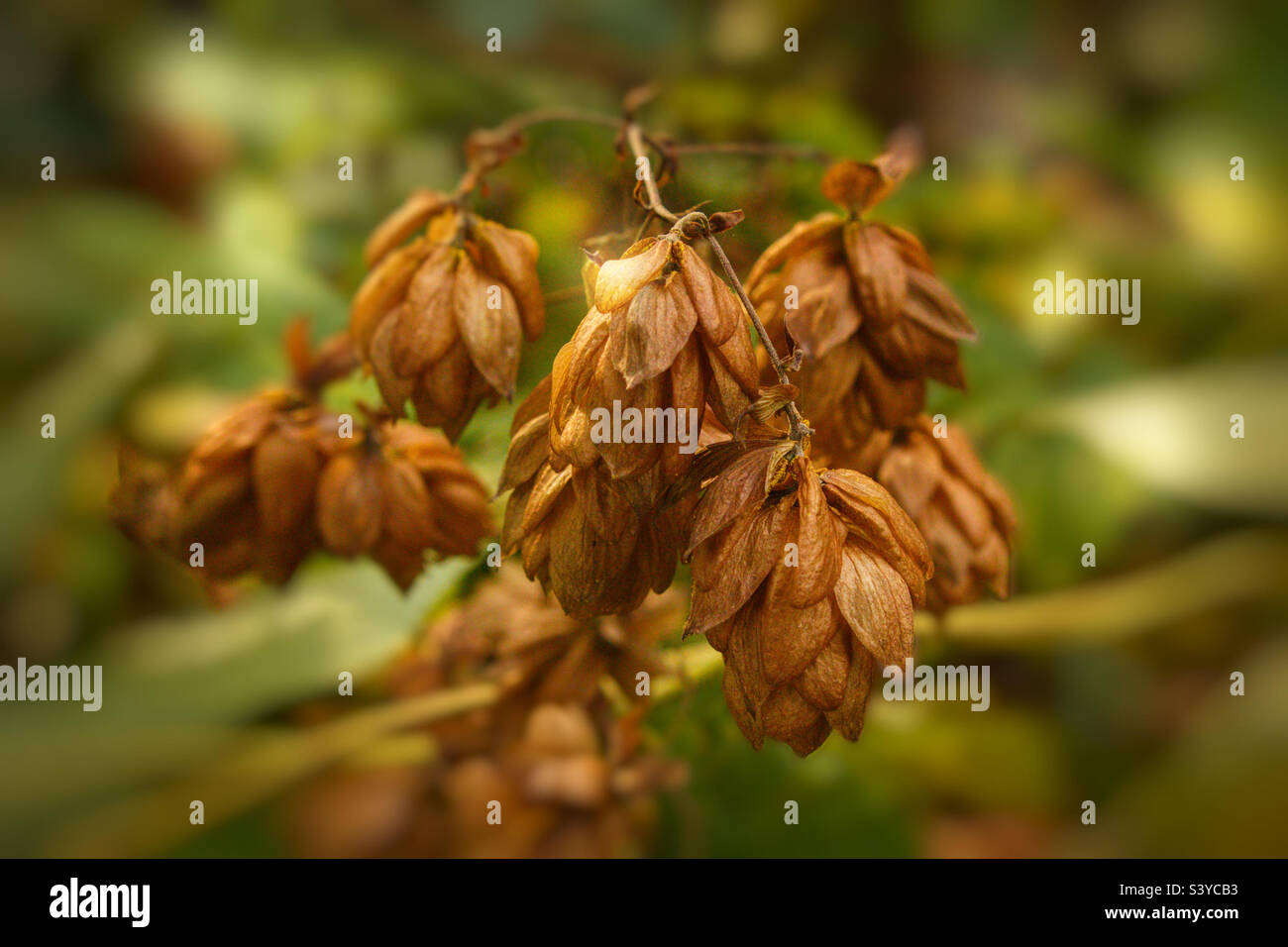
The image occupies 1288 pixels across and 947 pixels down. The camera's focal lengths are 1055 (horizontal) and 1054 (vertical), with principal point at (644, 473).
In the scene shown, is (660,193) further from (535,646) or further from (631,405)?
(535,646)

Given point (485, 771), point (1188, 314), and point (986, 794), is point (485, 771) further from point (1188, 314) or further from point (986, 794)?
point (1188, 314)

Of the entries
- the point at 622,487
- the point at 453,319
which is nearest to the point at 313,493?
the point at 453,319

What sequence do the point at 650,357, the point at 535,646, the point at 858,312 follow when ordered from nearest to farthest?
1. the point at 650,357
2. the point at 858,312
3. the point at 535,646

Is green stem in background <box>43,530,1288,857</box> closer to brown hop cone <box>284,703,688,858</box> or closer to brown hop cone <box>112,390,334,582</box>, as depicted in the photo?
brown hop cone <box>284,703,688,858</box>

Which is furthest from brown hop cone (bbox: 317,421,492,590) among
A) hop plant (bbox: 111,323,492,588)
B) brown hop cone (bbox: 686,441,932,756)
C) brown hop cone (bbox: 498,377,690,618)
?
brown hop cone (bbox: 686,441,932,756)

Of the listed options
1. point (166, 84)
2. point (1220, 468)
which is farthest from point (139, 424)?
point (1220, 468)

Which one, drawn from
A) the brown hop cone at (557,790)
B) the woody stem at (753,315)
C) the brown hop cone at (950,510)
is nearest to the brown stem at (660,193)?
the woody stem at (753,315)
